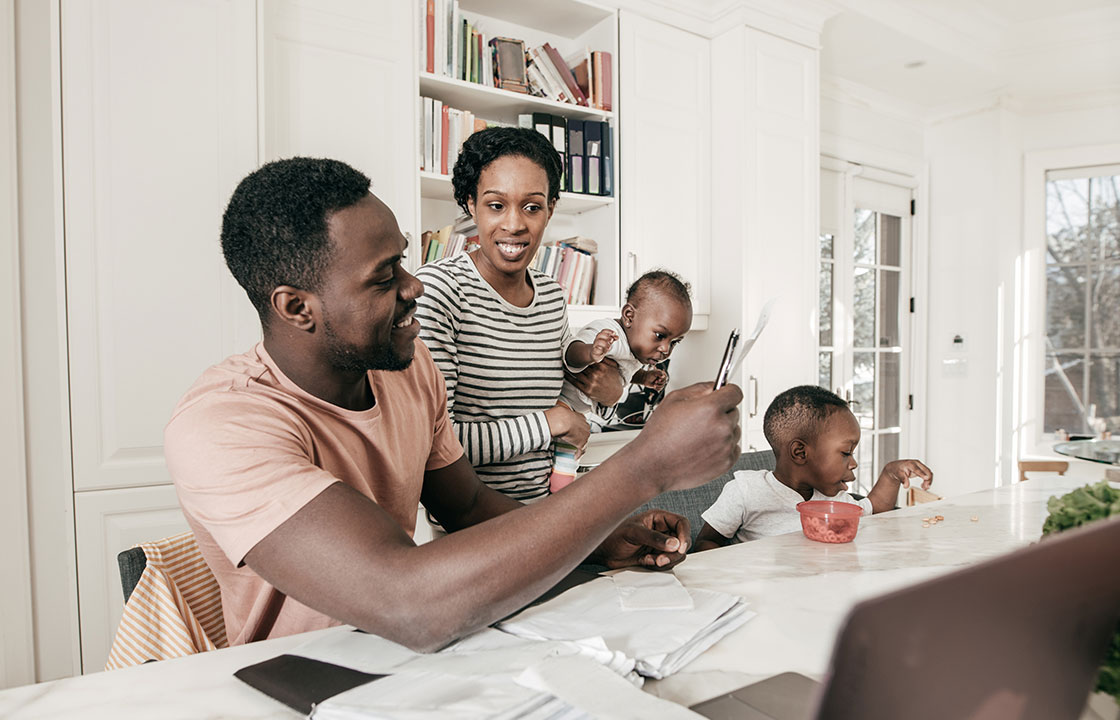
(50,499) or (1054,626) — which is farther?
(50,499)

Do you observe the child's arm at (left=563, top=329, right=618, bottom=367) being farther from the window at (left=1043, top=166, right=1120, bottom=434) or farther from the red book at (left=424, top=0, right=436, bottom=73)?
the window at (left=1043, top=166, right=1120, bottom=434)

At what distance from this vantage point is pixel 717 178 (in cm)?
327

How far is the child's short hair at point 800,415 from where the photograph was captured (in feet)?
5.16

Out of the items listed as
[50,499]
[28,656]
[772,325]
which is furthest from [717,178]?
[28,656]

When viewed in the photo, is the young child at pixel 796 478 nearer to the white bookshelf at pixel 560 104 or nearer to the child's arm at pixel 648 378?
the child's arm at pixel 648 378

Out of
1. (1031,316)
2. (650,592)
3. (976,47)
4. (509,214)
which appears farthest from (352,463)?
(1031,316)

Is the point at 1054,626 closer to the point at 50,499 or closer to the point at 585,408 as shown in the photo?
the point at 585,408

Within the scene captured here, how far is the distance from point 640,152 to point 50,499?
2.47 m

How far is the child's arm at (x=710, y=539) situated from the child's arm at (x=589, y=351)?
1.52 feet

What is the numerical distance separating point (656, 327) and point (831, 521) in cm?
100

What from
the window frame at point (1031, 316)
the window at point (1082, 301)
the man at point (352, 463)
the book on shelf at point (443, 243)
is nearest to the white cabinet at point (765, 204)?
the book on shelf at point (443, 243)

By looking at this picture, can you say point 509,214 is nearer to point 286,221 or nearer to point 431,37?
point 286,221

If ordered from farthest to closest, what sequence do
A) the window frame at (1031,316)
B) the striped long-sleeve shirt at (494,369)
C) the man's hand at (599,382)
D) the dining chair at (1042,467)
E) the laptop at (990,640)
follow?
the window frame at (1031,316)
the dining chair at (1042,467)
the man's hand at (599,382)
the striped long-sleeve shirt at (494,369)
the laptop at (990,640)

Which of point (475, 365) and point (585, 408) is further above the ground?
point (475, 365)
